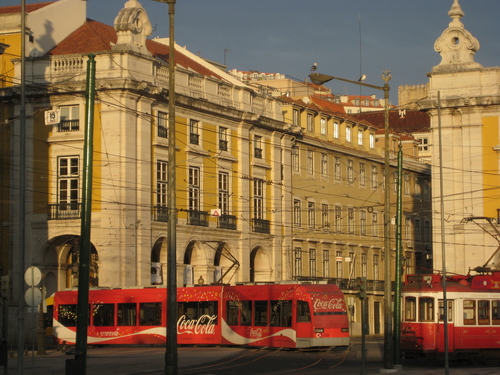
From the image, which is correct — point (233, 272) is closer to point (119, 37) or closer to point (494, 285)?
point (119, 37)

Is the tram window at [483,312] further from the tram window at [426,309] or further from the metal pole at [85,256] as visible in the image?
the metal pole at [85,256]

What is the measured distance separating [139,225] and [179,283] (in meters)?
4.66

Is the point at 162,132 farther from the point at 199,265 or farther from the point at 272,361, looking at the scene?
the point at 272,361

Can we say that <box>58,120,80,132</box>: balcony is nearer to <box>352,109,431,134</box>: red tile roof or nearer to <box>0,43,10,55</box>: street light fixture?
<box>0,43,10,55</box>: street light fixture

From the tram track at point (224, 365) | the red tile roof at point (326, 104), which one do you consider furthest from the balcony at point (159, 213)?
the red tile roof at point (326, 104)

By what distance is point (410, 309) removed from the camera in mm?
38406

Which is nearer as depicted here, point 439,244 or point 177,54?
point 439,244

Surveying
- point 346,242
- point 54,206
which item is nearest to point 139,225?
point 54,206

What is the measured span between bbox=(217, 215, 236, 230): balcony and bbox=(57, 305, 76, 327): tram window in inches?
505

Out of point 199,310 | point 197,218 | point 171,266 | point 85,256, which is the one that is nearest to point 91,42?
point 197,218

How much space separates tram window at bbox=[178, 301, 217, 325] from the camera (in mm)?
44750

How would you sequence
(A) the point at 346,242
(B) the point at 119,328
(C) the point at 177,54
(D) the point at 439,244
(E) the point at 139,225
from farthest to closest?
(A) the point at 346,242 → (C) the point at 177,54 → (D) the point at 439,244 → (E) the point at 139,225 → (B) the point at 119,328

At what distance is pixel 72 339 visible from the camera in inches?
1870

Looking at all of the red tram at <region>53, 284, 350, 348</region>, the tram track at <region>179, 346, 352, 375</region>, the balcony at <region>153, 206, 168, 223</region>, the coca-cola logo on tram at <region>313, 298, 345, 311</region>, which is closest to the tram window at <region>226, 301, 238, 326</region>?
the red tram at <region>53, 284, 350, 348</region>
